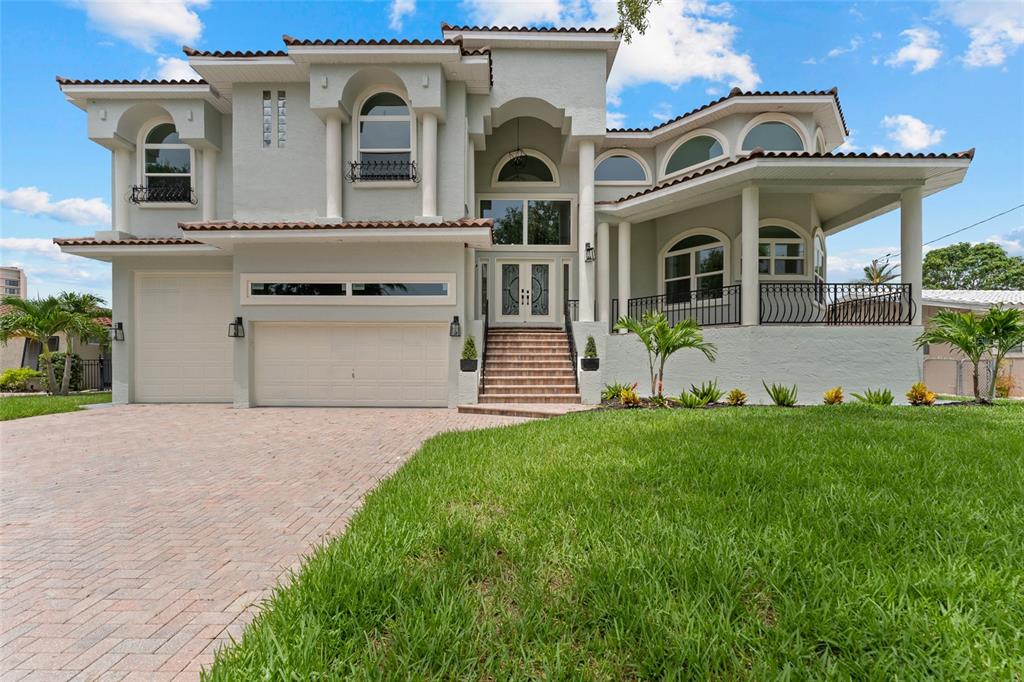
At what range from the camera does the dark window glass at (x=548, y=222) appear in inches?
587

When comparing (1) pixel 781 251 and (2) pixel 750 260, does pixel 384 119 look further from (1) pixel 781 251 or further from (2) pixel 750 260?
(1) pixel 781 251

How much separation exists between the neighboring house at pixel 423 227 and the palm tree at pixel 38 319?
377cm

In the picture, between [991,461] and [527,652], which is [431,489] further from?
[991,461]

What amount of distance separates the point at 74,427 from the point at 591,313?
11.5m

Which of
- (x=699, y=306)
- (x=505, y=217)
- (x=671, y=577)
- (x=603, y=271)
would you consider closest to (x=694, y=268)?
(x=699, y=306)

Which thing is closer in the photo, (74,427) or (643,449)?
(643,449)

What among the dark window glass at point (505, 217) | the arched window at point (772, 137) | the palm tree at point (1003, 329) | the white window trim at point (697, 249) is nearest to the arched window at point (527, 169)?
the dark window glass at point (505, 217)

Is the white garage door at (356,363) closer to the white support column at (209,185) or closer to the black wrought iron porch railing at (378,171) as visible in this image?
the black wrought iron porch railing at (378,171)

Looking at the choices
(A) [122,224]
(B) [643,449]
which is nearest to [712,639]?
(B) [643,449]

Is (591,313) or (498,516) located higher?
(591,313)

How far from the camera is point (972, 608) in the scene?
216cm

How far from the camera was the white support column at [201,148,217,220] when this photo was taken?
13051 millimetres

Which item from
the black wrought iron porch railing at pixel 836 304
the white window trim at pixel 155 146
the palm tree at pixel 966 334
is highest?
the white window trim at pixel 155 146

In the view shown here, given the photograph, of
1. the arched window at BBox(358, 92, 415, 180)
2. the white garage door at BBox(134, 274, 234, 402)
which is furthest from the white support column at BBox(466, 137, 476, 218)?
the white garage door at BBox(134, 274, 234, 402)
